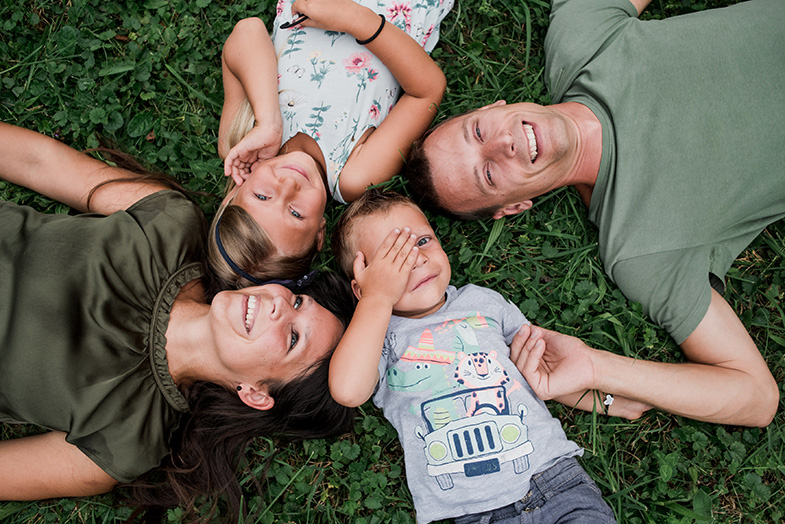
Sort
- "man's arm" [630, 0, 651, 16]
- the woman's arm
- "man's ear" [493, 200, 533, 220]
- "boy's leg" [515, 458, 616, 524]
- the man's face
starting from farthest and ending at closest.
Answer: "man's arm" [630, 0, 651, 16] → "man's ear" [493, 200, 533, 220] → the man's face → the woman's arm → "boy's leg" [515, 458, 616, 524]

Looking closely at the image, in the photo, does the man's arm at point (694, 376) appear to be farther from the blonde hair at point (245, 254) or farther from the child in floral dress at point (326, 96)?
the child in floral dress at point (326, 96)

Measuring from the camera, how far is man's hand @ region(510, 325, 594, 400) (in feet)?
10.7

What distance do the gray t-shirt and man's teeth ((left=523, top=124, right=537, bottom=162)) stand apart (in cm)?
106

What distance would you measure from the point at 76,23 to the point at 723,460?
5.60 m

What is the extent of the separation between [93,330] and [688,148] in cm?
378

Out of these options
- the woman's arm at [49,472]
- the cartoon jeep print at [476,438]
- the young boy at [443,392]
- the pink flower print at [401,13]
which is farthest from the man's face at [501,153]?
the woman's arm at [49,472]

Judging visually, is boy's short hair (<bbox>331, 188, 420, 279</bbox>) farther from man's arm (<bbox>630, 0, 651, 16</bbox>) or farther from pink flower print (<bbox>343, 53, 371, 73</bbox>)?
man's arm (<bbox>630, 0, 651, 16</bbox>)

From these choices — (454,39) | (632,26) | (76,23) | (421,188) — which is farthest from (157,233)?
(632,26)

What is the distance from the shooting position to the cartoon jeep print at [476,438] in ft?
10.1

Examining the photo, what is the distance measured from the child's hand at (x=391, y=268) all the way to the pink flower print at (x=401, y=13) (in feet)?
5.26

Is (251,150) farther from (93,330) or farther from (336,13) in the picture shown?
(93,330)

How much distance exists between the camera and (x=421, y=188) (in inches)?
141

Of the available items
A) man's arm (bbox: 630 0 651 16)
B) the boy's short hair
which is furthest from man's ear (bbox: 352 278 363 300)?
man's arm (bbox: 630 0 651 16)

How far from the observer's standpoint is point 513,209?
371cm
